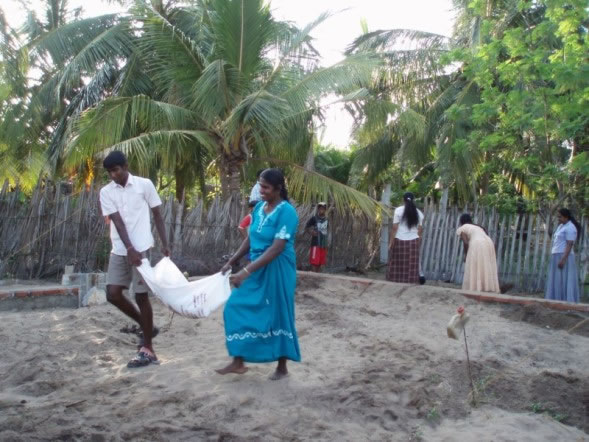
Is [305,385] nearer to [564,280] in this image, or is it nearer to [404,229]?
[404,229]

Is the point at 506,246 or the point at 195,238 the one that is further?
the point at 506,246

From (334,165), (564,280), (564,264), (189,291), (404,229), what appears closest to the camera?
(189,291)

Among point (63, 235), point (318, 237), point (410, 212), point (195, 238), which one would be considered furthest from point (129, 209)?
point (318, 237)

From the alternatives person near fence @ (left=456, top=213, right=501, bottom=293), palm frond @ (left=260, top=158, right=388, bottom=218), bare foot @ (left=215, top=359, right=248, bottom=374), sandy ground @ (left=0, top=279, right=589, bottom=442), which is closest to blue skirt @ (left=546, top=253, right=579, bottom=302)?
person near fence @ (left=456, top=213, right=501, bottom=293)

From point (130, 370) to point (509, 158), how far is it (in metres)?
9.36

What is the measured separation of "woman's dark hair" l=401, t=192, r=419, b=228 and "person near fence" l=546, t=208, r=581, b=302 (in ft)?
6.17

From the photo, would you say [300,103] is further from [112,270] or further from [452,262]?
[112,270]

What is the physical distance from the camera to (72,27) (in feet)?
47.8

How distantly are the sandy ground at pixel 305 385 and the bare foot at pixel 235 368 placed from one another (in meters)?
0.06

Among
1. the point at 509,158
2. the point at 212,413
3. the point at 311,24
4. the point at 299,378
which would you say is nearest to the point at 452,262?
the point at 509,158

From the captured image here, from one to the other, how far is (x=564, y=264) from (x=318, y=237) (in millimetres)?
3847

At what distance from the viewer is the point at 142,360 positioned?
15.0ft

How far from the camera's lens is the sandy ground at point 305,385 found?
3.57 m

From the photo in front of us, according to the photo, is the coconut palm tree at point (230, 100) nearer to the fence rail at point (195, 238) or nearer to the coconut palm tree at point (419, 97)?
the fence rail at point (195, 238)
